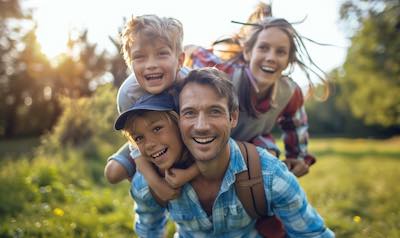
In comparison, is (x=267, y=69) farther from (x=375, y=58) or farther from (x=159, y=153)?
(x=375, y=58)

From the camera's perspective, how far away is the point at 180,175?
2521 millimetres

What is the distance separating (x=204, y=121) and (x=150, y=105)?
0.32 meters

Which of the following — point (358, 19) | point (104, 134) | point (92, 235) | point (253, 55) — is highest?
point (253, 55)

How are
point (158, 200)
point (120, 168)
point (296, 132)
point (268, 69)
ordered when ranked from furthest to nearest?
point (296, 132) → point (268, 69) → point (120, 168) → point (158, 200)

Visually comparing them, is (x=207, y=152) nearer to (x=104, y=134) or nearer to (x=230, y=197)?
(x=230, y=197)

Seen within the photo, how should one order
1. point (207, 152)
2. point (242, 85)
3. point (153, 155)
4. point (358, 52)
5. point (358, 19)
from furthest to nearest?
1. point (358, 52)
2. point (358, 19)
3. point (242, 85)
4. point (153, 155)
5. point (207, 152)

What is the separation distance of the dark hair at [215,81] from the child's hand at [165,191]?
564mm

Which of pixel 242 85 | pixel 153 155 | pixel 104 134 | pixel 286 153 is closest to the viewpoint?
pixel 153 155

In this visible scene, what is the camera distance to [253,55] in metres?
3.22

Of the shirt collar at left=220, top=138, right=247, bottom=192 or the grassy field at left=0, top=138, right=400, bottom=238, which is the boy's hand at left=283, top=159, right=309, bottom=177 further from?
the grassy field at left=0, top=138, right=400, bottom=238

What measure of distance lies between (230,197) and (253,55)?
115 cm

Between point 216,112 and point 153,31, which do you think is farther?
point 153,31

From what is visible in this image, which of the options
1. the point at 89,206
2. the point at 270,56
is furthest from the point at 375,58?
the point at 270,56

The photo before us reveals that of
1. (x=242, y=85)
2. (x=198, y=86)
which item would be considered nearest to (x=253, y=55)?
(x=242, y=85)
